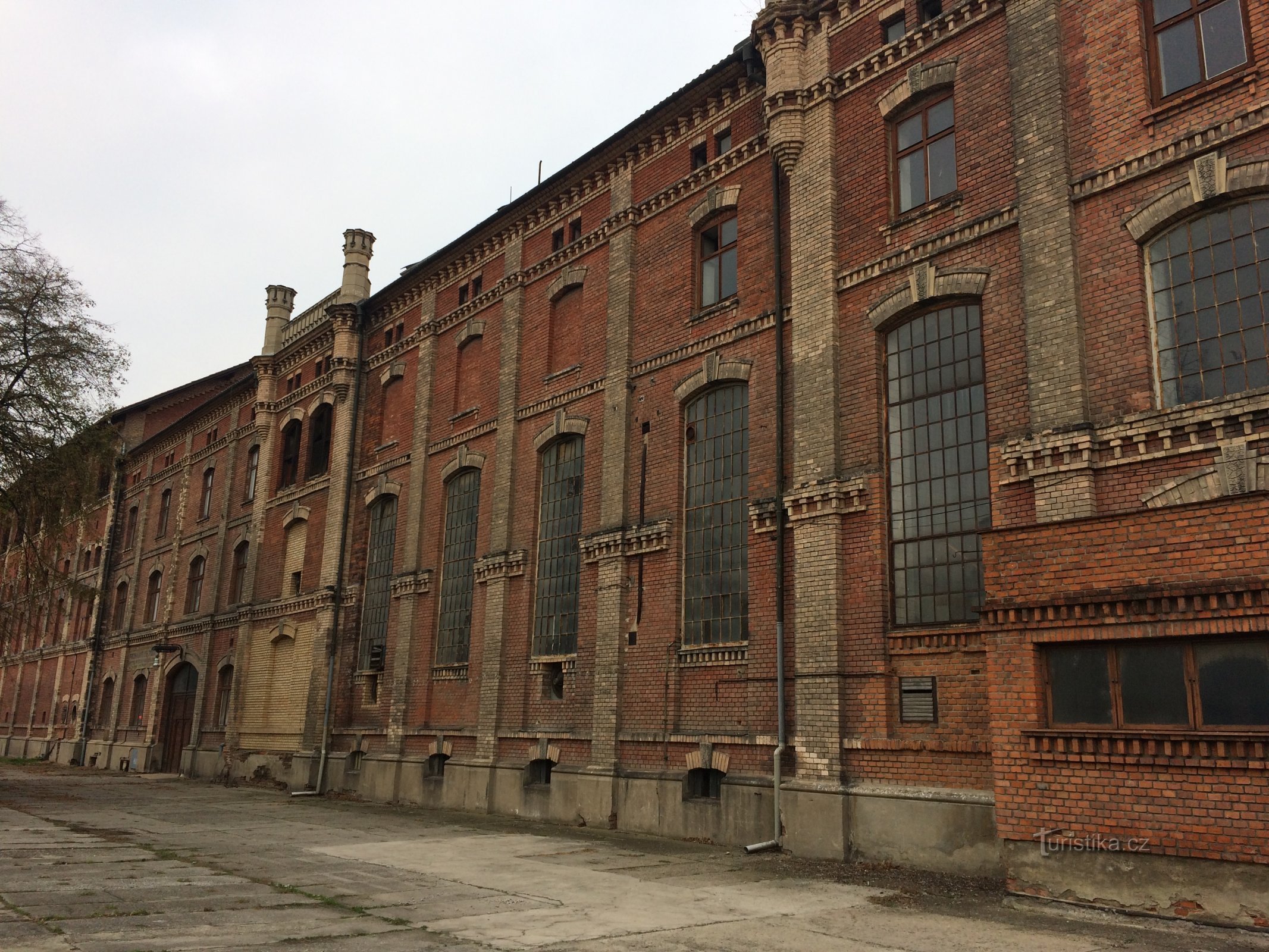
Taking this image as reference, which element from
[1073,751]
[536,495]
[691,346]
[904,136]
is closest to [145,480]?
[536,495]

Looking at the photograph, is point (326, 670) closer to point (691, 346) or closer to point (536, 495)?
point (536, 495)

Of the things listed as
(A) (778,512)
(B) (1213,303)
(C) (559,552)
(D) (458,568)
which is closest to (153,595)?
(D) (458,568)

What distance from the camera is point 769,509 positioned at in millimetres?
15227

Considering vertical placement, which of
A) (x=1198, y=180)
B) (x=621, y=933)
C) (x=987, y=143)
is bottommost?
(x=621, y=933)

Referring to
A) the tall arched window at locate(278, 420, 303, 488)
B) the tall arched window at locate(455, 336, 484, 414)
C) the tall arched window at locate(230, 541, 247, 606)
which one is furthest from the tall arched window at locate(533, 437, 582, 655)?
the tall arched window at locate(230, 541, 247, 606)

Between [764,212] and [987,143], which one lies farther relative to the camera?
[764,212]

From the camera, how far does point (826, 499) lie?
558 inches

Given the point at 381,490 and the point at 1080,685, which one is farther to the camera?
the point at 381,490

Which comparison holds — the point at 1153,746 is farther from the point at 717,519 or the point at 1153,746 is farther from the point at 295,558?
the point at 295,558

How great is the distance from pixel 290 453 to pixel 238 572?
180 inches

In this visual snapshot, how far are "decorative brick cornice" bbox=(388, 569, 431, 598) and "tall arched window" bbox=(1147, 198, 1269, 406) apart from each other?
1670 cm

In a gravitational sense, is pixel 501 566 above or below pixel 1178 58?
below

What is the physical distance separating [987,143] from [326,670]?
67.4ft

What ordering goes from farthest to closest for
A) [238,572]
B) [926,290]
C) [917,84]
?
[238,572]
[917,84]
[926,290]
